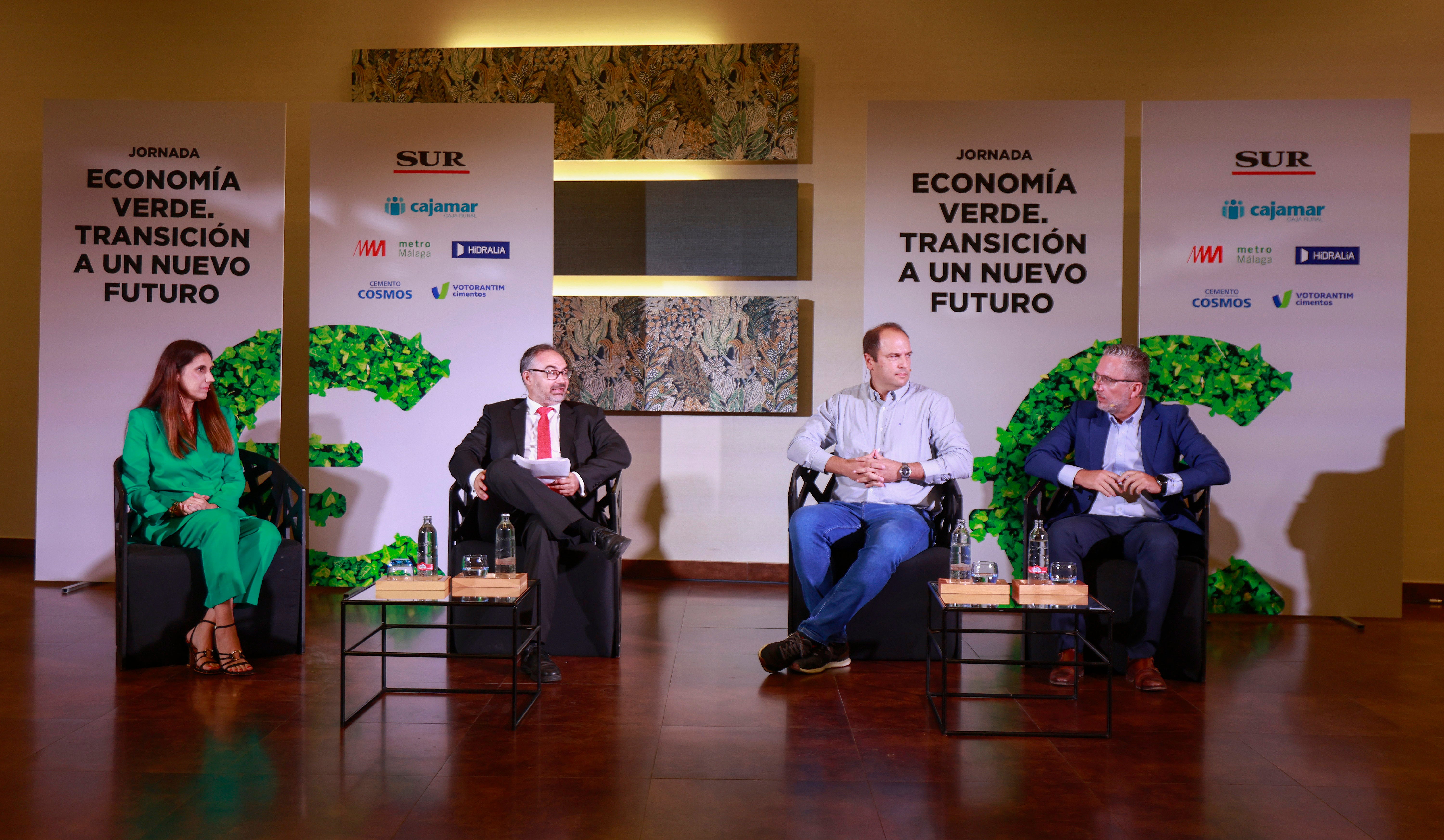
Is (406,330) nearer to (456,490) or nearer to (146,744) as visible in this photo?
(456,490)

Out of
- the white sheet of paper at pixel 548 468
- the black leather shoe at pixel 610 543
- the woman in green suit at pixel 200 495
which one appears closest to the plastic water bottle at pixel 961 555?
the black leather shoe at pixel 610 543

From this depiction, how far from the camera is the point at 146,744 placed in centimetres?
310

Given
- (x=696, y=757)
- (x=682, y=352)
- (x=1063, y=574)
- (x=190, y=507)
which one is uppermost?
(x=682, y=352)

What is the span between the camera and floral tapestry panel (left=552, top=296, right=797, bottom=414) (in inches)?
230

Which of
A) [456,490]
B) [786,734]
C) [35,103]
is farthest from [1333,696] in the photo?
[35,103]

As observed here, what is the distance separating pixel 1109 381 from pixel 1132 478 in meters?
0.43

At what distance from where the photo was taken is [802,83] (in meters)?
5.91

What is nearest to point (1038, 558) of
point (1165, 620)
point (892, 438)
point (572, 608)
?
point (1165, 620)

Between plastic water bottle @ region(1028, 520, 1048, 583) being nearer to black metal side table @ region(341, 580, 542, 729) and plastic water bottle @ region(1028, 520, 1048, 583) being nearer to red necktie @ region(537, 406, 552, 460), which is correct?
black metal side table @ region(341, 580, 542, 729)

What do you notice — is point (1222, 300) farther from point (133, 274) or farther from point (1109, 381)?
point (133, 274)

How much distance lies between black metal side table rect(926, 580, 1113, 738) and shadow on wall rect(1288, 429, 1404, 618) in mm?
1898

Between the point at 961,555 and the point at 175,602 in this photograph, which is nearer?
the point at 961,555

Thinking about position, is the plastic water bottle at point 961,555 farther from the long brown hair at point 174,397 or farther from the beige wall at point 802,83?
the long brown hair at point 174,397

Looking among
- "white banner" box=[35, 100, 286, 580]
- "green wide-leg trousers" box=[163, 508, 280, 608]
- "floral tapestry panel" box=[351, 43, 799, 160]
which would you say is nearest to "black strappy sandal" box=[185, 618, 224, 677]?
"green wide-leg trousers" box=[163, 508, 280, 608]
